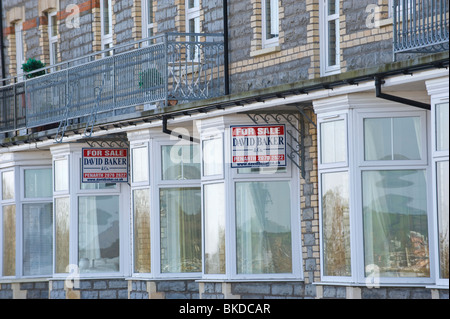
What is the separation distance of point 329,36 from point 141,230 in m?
5.84

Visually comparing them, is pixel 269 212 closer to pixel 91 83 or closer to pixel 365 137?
pixel 365 137

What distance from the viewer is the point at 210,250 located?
880 inches

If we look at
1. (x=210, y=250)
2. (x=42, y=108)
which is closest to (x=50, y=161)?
(x=42, y=108)

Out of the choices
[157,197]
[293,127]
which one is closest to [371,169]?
[293,127]

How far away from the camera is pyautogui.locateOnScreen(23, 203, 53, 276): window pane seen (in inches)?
1156

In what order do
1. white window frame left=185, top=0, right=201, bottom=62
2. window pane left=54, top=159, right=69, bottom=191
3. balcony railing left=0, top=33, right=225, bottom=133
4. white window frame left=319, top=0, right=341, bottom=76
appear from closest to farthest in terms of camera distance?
white window frame left=319, top=0, right=341, bottom=76
balcony railing left=0, top=33, right=225, bottom=133
white window frame left=185, top=0, right=201, bottom=62
window pane left=54, top=159, right=69, bottom=191

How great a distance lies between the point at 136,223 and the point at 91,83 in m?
2.82

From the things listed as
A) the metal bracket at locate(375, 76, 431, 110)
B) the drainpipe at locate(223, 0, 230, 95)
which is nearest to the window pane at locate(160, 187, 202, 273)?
the drainpipe at locate(223, 0, 230, 95)

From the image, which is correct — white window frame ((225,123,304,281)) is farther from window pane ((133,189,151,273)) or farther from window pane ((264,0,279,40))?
window pane ((133,189,151,273))

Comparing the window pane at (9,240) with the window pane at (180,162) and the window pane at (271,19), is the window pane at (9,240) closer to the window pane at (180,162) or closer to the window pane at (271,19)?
the window pane at (180,162)

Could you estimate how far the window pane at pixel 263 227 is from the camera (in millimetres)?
21641

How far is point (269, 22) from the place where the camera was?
22.2 meters

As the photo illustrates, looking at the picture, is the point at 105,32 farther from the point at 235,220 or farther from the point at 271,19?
the point at 235,220

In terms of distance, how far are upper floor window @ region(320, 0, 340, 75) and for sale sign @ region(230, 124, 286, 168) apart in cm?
126
